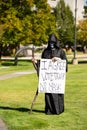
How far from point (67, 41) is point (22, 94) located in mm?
59889

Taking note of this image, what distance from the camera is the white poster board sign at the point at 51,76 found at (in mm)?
11148

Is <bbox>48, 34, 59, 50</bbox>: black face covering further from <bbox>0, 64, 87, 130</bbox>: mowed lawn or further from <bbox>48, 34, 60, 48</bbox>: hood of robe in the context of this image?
<bbox>0, 64, 87, 130</bbox>: mowed lawn

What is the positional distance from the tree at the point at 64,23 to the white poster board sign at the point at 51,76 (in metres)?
63.0

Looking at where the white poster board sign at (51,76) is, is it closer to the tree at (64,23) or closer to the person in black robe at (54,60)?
the person in black robe at (54,60)

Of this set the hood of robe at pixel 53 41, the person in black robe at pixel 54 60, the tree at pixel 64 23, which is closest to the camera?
the hood of robe at pixel 53 41

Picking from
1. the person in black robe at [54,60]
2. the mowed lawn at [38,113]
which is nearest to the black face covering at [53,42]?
the person in black robe at [54,60]

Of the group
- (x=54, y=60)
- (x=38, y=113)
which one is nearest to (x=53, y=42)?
(x=54, y=60)

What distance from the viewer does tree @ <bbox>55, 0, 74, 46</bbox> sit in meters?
74.9

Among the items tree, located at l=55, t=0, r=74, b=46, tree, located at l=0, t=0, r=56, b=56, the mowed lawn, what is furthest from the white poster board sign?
tree, located at l=55, t=0, r=74, b=46

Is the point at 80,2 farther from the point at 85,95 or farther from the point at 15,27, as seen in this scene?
the point at 85,95

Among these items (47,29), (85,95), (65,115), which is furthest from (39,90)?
(47,29)

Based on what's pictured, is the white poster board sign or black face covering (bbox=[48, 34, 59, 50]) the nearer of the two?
black face covering (bbox=[48, 34, 59, 50])

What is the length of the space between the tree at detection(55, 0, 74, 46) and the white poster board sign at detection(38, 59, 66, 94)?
6301 cm

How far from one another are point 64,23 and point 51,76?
65.6 metres
